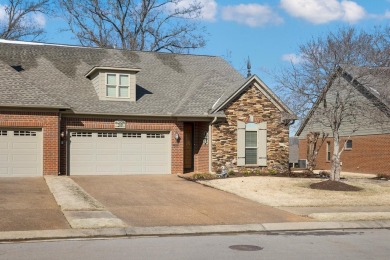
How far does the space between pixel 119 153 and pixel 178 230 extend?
1276 cm

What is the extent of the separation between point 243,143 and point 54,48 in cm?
1172

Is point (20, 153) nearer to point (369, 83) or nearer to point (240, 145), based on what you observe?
point (240, 145)

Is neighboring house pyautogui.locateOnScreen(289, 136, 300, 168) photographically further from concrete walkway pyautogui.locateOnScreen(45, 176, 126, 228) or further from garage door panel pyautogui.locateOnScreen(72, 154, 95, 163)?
concrete walkway pyautogui.locateOnScreen(45, 176, 126, 228)

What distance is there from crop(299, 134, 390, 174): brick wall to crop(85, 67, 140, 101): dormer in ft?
53.3

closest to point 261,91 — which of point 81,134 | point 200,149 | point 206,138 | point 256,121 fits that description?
point 256,121

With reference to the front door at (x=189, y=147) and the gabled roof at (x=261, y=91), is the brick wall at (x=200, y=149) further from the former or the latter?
the gabled roof at (x=261, y=91)

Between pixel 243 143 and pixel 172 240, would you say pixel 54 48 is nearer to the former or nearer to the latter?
pixel 243 143

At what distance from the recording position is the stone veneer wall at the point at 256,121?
2559cm

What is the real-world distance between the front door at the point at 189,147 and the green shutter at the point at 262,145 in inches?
136

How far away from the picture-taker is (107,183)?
21750mm

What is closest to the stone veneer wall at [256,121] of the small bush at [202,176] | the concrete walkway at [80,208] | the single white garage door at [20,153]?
the small bush at [202,176]

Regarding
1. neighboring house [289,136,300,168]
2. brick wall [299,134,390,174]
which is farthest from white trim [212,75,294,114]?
neighboring house [289,136,300,168]

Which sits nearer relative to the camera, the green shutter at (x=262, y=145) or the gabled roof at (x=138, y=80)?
the gabled roof at (x=138, y=80)

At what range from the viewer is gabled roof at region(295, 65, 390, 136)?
71.2 ft
